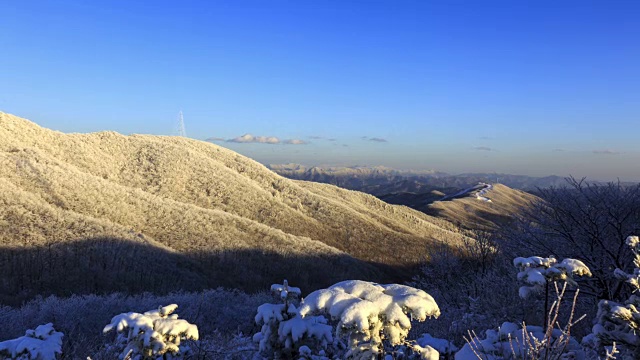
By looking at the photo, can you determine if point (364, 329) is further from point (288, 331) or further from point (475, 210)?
point (475, 210)

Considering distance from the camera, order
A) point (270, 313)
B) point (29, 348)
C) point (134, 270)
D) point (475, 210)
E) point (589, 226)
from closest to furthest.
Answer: point (29, 348)
point (270, 313)
point (589, 226)
point (134, 270)
point (475, 210)

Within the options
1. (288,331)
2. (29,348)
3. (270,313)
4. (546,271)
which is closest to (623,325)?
(546,271)

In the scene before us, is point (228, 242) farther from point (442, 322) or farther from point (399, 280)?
point (442, 322)

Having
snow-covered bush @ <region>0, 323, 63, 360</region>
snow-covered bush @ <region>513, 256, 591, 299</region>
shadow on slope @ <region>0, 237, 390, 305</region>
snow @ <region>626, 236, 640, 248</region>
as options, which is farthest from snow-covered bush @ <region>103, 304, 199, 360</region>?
shadow on slope @ <region>0, 237, 390, 305</region>

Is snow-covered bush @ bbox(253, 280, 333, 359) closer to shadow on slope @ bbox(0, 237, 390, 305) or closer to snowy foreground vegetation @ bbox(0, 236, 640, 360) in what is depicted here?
snowy foreground vegetation @ bbox(0, 236, 640, 360)

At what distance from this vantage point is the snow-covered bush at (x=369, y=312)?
3531 mm

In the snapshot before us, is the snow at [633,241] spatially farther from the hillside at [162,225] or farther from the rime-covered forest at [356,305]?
the hillside at [162,225]

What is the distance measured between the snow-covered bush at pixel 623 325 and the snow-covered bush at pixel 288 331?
3.65 metres

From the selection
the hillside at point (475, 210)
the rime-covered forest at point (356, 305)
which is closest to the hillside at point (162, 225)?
the rime-covered forest at point (356, 305)

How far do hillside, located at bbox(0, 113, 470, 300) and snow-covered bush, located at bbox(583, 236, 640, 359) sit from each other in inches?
735

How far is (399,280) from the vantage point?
32.8m

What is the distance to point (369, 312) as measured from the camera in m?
3.54

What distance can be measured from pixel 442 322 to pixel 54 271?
1744 centimetres

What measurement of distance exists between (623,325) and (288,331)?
450cm
